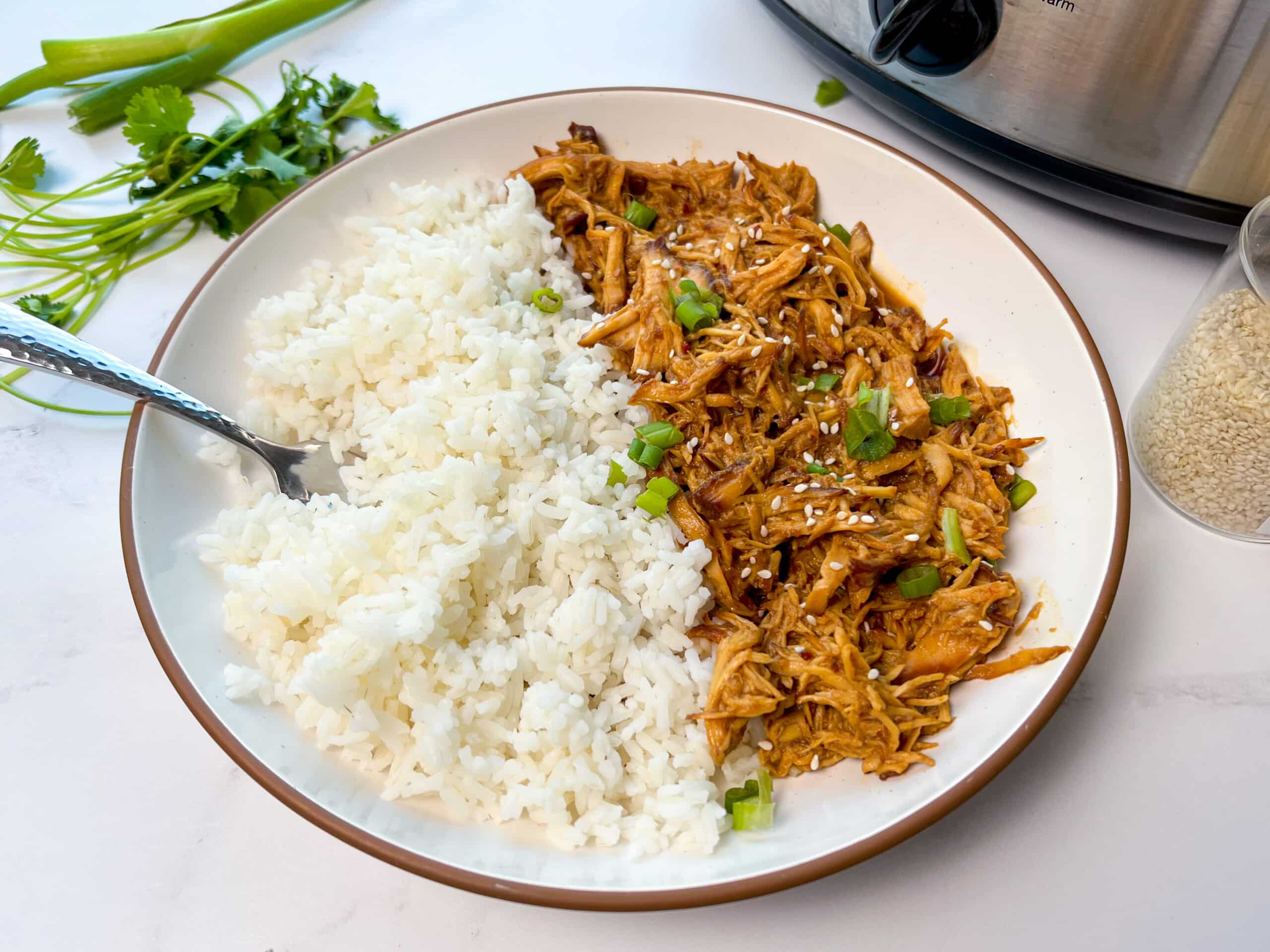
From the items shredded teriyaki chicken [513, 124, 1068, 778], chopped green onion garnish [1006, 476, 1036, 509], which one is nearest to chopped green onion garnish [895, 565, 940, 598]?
shredded teriyaki chicken [513, 124, 1068, 778]

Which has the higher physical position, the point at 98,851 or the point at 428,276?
the point at 428,276

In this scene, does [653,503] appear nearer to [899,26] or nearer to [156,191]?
[899,26]

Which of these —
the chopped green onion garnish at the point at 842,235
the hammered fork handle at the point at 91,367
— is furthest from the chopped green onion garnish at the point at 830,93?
the hammered fork handle at the point at 91,367

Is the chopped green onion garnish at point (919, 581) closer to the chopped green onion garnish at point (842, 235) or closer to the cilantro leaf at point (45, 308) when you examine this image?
the chopped green onion garnish at point (842, 235)

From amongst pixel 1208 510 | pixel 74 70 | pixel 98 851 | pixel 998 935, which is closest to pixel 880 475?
pixel 1208 510

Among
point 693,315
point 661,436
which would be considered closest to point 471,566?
point 661,436

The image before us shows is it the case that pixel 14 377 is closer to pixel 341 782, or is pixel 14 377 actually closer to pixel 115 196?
pixel 115 196
